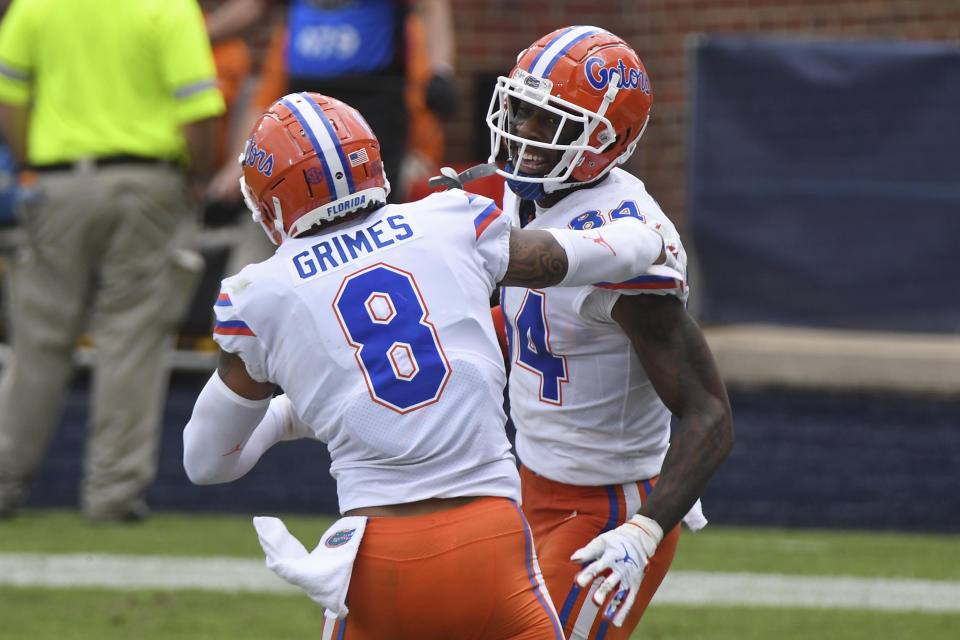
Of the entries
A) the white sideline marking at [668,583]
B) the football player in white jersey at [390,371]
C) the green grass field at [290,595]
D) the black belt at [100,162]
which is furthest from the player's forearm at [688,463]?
the black belt at [100,162]

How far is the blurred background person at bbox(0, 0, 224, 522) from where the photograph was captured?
5.69 meters

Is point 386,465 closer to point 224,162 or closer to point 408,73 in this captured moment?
point 408,73

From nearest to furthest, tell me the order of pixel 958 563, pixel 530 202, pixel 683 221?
pixel 530 202
pixel 958 563
pixel 683 221

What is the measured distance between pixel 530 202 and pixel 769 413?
5.80 metres

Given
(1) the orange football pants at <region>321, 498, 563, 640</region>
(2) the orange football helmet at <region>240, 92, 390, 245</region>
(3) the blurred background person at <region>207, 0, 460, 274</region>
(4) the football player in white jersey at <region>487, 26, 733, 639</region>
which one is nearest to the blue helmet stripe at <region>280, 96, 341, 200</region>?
(2) the orange football helmet at <region>240, 92, 390, 245</region>

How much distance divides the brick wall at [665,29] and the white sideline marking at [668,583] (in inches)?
212

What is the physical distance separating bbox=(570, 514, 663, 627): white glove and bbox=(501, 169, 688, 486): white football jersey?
33 cm

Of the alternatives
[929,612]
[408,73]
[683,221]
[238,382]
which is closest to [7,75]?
[408,73]

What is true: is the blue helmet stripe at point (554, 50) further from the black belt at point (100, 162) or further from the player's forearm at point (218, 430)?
the black belt at point (100, 162)

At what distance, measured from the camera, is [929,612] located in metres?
4.74

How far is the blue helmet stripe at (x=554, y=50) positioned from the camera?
2.96 meters

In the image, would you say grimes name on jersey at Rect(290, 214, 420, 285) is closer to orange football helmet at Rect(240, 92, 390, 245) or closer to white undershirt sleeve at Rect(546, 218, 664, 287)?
orange football helmet at Rect(240, 92, 390, 245)

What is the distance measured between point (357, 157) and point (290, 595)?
2.68m

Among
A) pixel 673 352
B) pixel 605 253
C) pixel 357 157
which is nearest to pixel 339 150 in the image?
pixel 357 157
